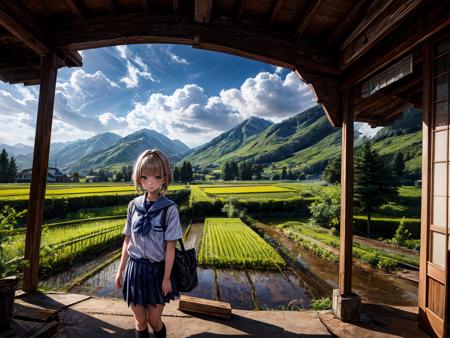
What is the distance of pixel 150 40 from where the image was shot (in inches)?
147

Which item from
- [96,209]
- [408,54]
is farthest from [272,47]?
[96,209]

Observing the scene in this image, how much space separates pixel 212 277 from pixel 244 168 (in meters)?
76.0

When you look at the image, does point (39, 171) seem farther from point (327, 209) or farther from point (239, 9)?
point (327, 209)

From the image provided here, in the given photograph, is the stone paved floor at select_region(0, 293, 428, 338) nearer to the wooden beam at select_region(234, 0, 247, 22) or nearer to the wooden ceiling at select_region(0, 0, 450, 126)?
the wooden ceiling at select_region(0, 0, 450, 126)

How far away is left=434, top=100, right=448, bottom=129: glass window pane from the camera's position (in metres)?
2.73

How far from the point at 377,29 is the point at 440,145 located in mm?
1522

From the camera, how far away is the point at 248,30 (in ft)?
11.7

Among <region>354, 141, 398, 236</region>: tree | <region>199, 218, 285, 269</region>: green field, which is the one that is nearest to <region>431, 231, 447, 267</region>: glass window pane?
<region>199, 218, 285, 269</region>: green field

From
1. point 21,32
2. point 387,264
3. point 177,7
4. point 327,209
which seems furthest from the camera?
point 327,209

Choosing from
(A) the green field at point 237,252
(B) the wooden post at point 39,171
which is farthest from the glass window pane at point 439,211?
(A) the green field at point 237,252

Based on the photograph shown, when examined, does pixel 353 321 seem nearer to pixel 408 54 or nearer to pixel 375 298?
pixel 408 54

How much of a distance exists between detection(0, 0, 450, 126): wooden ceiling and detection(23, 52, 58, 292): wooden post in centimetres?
37

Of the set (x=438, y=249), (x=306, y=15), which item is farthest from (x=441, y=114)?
(x=306, y=15)

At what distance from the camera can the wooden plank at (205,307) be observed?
339 cm
